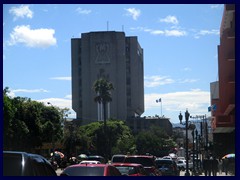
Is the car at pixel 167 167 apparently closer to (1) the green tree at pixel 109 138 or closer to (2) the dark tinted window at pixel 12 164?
(2) the dark tinted window at pixel 12 164

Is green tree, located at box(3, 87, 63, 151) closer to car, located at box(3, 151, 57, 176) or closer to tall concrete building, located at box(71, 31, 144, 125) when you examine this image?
tall concrete building, located at box(71, 31, 144, 125)

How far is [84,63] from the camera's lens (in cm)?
2616

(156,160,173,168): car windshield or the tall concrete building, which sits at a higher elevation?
the tall concrete building

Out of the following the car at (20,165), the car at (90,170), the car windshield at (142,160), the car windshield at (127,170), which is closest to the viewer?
the car at (20,165)

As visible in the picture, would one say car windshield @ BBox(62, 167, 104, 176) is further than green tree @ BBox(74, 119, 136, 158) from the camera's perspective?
No

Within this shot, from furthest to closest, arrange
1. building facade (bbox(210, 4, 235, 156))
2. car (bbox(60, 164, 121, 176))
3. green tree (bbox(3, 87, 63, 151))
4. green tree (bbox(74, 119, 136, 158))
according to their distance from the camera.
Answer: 1. green tree (bbox(74, 119, 136, 158))
2. green tree (bbox(3, 87, 63, 151))
3. building facade (bbox(210, 4, 235, 156))
4. car (bbox(60, 164, 121, 176))

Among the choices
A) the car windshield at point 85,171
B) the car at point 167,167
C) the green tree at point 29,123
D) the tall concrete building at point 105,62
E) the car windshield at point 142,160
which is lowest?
the car at point 167,167

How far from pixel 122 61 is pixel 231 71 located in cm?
1287

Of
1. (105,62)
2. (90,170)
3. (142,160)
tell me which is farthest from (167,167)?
(90,170)

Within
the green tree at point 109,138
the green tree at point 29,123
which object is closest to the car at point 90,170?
the green tree at point 29,123

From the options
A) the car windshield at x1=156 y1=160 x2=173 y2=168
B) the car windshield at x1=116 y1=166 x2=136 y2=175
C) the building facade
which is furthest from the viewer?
the building facade

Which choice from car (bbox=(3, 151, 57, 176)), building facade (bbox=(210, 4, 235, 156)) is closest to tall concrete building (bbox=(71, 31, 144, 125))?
building facade (bbox=(210, 4, 235, 156))
